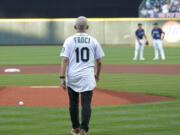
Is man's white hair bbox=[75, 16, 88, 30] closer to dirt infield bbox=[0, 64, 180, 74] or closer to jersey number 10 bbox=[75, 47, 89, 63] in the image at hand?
jersey number 10 bbox=[75, 47, 89, 63]

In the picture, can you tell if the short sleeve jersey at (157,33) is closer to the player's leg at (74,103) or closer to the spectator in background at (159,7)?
the spectator in background at (159,7)

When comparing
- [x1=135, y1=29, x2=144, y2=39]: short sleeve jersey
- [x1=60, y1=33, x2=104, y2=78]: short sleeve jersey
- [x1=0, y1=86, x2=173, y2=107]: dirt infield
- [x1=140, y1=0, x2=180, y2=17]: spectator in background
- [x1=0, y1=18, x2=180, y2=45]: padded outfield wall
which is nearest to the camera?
[x1=60, y1=33, x2=104, y2=78]: short sleeve jersey

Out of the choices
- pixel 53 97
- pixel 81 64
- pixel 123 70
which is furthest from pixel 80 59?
pixel 123 70

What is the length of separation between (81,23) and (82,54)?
0.43 metres

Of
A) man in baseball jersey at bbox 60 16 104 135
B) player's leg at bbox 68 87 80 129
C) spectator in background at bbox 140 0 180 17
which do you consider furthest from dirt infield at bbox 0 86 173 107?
spectator in background at bbox 140 0 180 17

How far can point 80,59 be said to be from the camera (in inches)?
277

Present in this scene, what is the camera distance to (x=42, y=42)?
42344mm

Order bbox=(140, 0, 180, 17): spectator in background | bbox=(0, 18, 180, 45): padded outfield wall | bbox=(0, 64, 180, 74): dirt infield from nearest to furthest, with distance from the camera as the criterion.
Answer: bbox=(0, 64, 180, 74): dirt infield → bbox=(0, 18, 180, 45): padded outfield wall → bbox=(140, 0, 180, 17): spectator in background

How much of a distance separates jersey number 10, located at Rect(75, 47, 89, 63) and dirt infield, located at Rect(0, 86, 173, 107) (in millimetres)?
3561

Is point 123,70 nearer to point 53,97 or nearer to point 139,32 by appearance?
point 139,32

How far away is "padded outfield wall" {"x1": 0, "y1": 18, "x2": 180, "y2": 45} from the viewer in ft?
134

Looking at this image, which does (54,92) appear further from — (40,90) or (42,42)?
(42,42)

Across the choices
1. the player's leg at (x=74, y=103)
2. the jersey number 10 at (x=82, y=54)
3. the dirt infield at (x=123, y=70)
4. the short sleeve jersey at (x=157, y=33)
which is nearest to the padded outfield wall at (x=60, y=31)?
the short sleeve jersey at (x=157, y=33)

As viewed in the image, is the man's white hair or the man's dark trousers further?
the man's dark trousers
